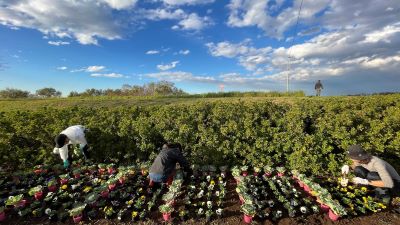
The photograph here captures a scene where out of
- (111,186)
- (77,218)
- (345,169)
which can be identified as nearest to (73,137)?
(111,186)

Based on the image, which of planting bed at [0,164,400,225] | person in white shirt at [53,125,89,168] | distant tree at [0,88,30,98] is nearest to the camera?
planting bed at [0,164,400,225]

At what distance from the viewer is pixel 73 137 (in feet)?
21.2

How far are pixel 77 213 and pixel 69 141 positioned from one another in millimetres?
2436

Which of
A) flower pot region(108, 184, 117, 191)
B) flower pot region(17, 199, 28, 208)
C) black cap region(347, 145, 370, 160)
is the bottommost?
flower pot region(17, 199, 28, 208)

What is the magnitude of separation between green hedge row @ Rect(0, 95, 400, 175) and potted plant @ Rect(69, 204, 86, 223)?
219cm

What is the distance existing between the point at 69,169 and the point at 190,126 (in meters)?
3.32

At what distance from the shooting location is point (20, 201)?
5.04m

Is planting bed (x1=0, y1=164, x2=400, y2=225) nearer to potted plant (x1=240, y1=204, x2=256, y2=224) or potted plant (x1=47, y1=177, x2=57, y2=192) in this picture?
potted plant (x1=47, y1=177, x2=57, y2=192)

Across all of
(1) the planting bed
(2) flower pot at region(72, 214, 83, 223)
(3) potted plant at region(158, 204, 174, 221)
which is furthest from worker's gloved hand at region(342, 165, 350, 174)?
(2) flower pot at region(72, 214, 83, 223)

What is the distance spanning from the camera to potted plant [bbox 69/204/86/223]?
4.55 m

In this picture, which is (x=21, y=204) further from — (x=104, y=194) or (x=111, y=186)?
(x=111, y=186)

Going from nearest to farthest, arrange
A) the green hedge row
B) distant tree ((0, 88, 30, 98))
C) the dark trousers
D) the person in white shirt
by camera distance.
→ the dark trousers, the green hedge row, the person in white shirt, distant tree ((0, 88, 30, 98))

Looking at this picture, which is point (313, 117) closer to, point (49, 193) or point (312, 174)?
point (312, 174)

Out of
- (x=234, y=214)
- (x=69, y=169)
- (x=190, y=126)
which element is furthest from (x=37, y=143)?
(x=234, y=214)
